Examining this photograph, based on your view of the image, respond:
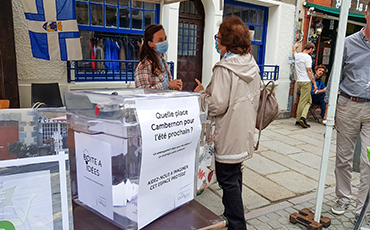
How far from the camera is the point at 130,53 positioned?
5641 millimetres

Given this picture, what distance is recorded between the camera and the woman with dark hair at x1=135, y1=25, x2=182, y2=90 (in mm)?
2713

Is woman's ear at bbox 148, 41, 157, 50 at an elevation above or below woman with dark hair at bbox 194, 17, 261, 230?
above

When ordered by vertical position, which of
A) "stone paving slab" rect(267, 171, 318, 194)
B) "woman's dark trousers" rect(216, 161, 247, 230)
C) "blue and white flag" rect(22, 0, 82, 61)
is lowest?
"stone paving slab" rect(267, 171, 318, 194)

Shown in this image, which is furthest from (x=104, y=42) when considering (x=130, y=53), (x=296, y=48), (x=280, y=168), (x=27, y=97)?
(x=296, y=48)

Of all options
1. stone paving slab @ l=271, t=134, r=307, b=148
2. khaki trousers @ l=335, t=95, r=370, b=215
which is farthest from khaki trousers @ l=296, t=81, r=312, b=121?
khaki trousers @ l=335, t=95, r=370, b=215

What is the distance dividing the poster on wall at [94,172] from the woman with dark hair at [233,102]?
0.99 m

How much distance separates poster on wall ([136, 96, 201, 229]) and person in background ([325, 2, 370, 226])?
2.12 metres

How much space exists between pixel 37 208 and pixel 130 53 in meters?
4.97

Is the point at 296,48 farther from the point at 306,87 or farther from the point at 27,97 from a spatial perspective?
the point at 27,97

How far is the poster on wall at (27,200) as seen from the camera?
91cm

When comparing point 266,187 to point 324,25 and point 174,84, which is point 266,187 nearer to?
point 174,84

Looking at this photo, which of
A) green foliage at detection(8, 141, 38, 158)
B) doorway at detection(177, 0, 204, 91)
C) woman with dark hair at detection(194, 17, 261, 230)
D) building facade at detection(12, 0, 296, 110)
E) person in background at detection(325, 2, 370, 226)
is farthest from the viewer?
doorway at detection(177, 0, 204, 91)

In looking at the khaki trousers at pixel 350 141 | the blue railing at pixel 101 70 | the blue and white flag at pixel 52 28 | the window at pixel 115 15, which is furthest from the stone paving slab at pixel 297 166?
the blue and white flag at pixel 52 28

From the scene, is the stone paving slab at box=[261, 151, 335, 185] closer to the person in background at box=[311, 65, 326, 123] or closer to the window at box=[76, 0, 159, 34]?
the person in background at box=[311, 65, 326, 123]
